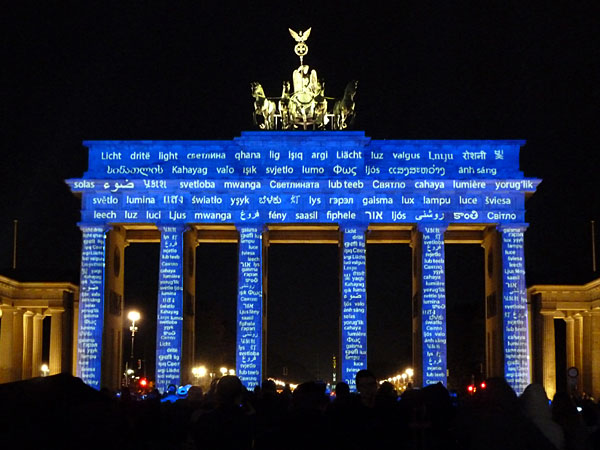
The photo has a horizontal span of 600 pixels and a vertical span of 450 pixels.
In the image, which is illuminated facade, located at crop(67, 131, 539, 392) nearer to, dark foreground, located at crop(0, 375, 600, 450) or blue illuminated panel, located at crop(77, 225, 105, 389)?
blue illuminated panel, located at crop(77, 225, 105, 389)

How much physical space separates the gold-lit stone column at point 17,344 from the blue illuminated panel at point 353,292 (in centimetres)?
2739

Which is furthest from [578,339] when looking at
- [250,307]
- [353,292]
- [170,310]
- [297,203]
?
[170,310]

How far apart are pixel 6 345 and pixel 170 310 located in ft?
57.3

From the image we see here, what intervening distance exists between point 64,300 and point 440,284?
102 feet

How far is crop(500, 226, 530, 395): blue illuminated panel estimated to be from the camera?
72938mm

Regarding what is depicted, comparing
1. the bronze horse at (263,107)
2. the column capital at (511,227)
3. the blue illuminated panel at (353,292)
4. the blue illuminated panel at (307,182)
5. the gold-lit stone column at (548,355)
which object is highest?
the bronze horse at (263,107)

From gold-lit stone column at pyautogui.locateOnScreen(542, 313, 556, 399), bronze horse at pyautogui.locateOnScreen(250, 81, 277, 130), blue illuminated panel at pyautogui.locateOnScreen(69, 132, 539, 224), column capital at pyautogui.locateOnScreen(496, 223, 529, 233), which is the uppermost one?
bronze horse at pyautogui.locateOnScreen(250, 81, 277, 130)

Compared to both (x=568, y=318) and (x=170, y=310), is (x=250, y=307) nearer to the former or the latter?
(x=170, y=310)

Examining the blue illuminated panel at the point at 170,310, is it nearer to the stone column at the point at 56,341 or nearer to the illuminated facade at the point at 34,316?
the illuminated facade at the point at 34,316

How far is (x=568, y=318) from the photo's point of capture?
87.1m

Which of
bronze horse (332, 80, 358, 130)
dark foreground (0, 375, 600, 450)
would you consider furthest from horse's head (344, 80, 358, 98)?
dark foreground (0, 375, 600, 450)

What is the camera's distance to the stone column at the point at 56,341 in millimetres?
84125

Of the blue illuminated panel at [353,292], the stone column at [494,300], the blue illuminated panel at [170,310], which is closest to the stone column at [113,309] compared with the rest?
the blue illuminated panel at [170,310]

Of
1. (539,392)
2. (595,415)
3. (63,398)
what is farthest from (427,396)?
(63,398)
